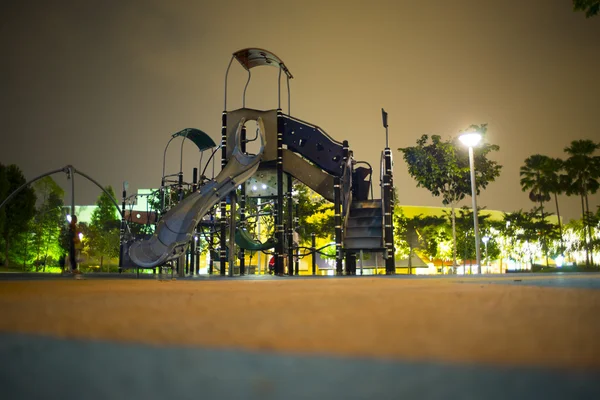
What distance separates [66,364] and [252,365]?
0.47 m

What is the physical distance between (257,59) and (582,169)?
39401 mm

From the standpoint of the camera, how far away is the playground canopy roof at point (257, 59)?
64.4ft

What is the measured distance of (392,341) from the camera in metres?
1.46

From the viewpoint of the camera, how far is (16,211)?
50.3 metres

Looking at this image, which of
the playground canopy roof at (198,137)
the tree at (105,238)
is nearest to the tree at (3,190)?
the tree at (105,238)

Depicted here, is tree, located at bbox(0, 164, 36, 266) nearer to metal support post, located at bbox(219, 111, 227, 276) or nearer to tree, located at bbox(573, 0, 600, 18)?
metal support post, located at bbox(219, 111, 227, 276)

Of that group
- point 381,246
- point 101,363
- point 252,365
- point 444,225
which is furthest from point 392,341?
point 444,225

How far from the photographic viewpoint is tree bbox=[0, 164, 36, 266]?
49.7 m

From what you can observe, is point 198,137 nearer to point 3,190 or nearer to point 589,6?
point 589,6

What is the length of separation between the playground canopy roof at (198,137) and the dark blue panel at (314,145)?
6.86 metres

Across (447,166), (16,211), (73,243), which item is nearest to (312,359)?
(73,243)

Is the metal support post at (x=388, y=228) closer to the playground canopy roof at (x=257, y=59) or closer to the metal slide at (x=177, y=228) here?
the metal slide at (x=177, y=228)

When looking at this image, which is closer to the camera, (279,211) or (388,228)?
(388,228)

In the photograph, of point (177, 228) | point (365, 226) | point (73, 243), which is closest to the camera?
point (73, 243)
